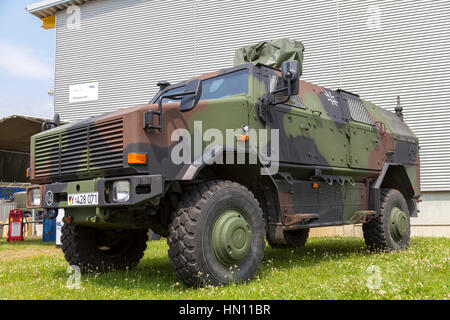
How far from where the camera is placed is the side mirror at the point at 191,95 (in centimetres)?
443

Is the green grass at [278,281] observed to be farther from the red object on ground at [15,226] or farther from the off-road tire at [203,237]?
the red object on ground at [15,226]

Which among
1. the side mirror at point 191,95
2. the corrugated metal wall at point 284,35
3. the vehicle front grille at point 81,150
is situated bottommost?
the vehicle front grille at point 81,150

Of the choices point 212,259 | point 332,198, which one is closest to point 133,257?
point 212,259

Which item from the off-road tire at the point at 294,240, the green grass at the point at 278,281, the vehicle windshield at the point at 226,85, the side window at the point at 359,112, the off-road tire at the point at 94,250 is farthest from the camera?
the off-road tire at the point at 294,240

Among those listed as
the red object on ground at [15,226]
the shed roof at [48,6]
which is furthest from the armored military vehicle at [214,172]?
the shed roof at [48,6]

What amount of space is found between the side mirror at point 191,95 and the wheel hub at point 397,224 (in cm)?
433

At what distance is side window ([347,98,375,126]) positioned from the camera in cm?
729

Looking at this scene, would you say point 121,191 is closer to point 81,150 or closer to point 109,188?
point 109,188

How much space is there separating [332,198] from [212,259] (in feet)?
8.81

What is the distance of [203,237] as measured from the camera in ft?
13.9

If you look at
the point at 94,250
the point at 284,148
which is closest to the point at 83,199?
the point at 94,250

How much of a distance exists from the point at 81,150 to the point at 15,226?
8.72 m

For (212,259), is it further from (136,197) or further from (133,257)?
(133,257)

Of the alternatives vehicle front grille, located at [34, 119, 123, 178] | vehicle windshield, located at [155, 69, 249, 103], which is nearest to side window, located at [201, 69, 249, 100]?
vehicle windshield, located at [155, 69, 249, 103]
